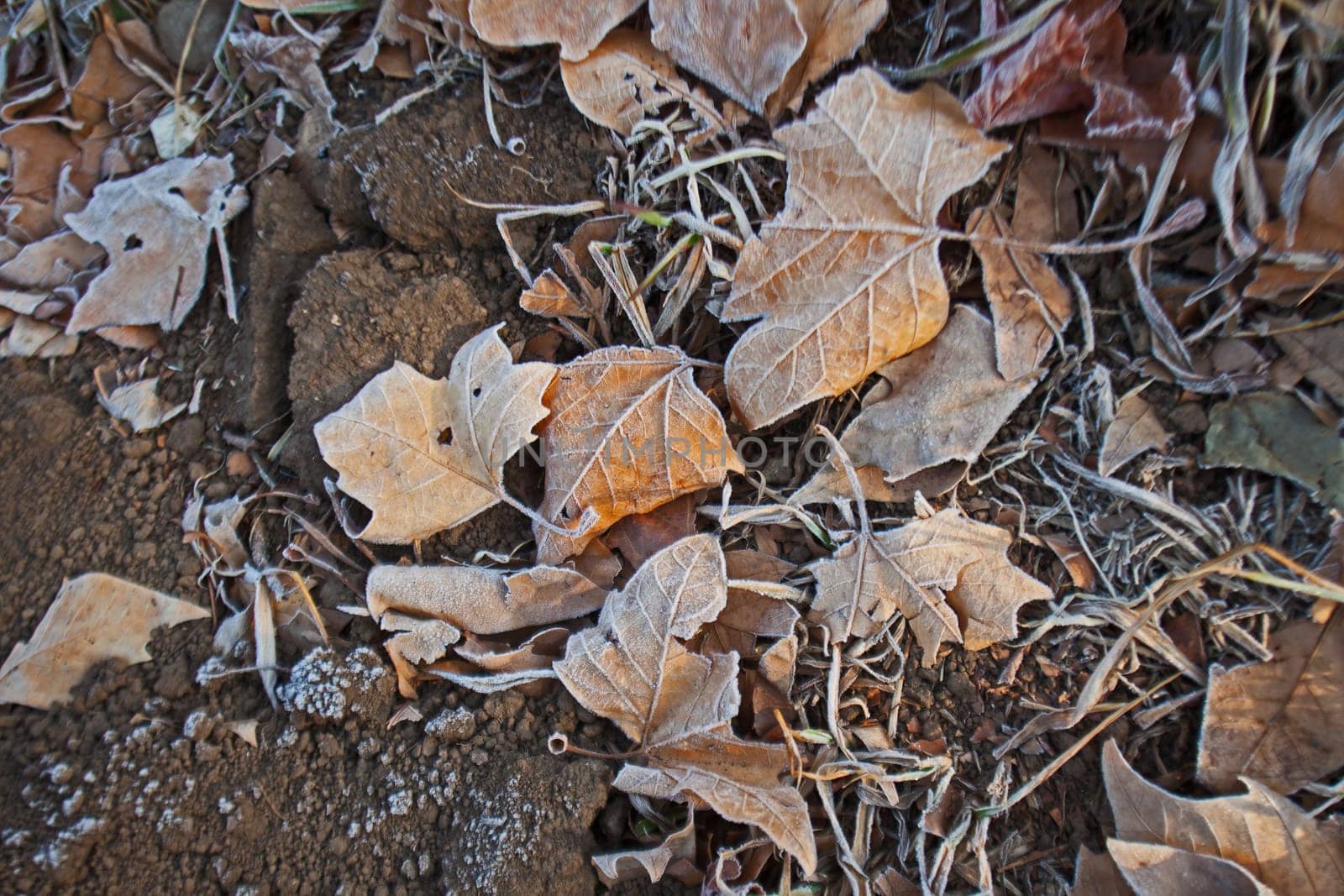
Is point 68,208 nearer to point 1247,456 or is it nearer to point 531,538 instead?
point 531,538

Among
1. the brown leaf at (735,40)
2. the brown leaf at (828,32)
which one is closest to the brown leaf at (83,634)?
the brown leaf at (735,40)

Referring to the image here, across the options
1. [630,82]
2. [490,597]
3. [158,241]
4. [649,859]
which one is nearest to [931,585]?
[649,859]

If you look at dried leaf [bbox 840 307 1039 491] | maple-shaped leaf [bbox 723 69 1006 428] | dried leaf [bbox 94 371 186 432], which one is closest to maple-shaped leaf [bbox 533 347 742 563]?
maple-shaped leaf [bbox 723 69 1006 428]

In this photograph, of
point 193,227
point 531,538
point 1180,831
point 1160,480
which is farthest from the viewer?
point 193,227

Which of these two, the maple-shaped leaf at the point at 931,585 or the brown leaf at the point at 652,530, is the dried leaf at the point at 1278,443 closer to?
the maple-shaped leaf at the point at 931,585

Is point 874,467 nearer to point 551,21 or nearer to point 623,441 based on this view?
point 623,441

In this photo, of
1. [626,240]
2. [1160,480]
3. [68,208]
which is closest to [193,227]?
[68,208]
